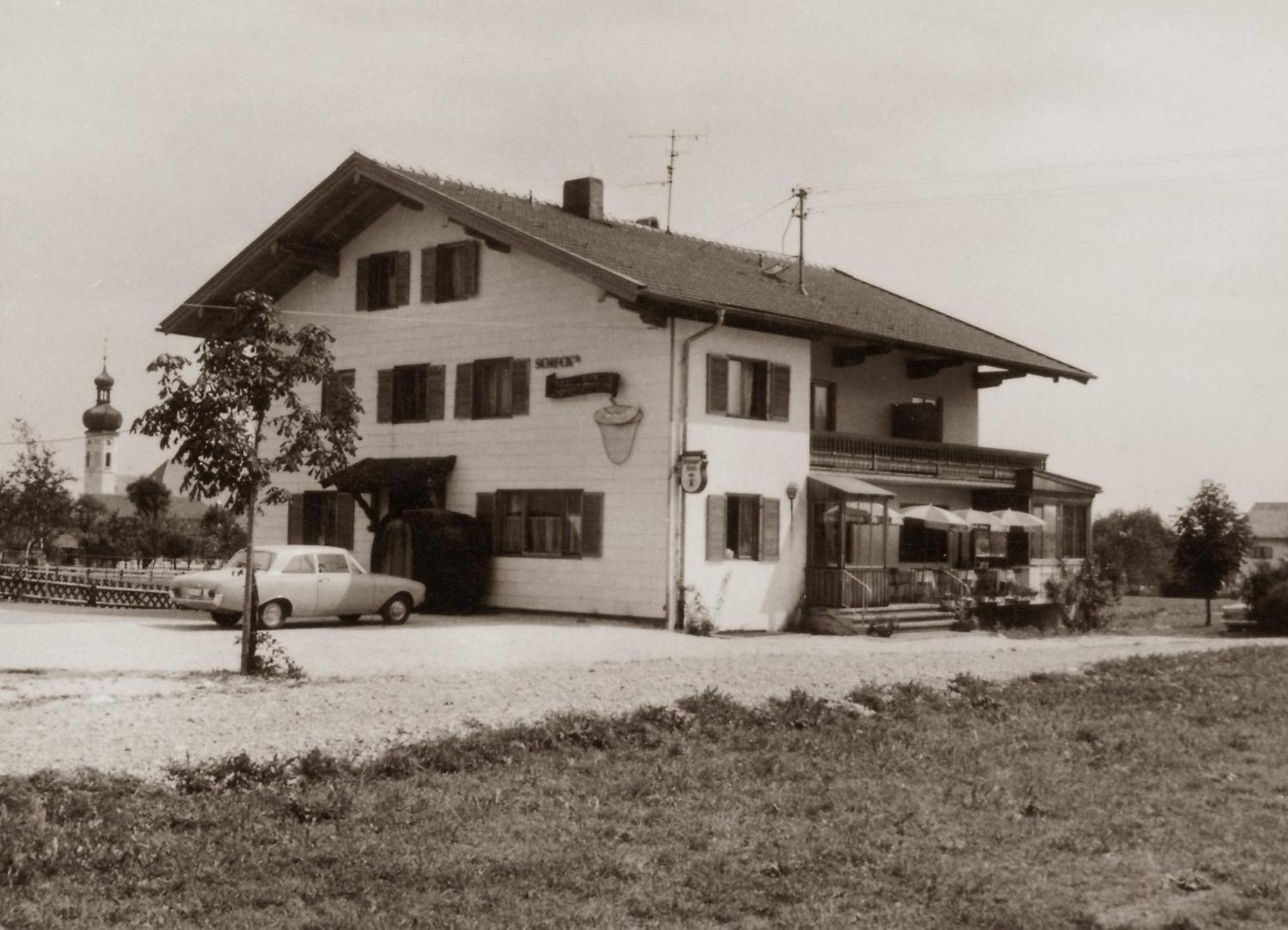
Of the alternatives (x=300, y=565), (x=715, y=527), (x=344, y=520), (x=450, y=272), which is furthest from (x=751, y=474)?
(x=344, y=520)

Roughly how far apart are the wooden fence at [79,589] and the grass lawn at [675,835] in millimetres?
19455

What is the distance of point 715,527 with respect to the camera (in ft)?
84.9

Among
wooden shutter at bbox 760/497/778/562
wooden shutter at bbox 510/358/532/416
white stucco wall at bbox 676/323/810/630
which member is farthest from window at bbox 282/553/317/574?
wooden shutter at bbox 760/497/778/562

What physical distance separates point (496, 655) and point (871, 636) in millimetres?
10398

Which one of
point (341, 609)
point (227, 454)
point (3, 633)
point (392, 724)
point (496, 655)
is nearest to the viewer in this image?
point (392, 724)

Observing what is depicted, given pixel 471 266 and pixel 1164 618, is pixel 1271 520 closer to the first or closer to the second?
pixel 1164 618

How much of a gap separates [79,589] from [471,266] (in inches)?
451

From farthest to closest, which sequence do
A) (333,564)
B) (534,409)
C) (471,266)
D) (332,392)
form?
(471,266) → (534,409) → (333,564) → (332,392)

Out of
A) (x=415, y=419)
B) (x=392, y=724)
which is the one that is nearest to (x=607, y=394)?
(x=415, y=419)

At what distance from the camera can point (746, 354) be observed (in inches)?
1061

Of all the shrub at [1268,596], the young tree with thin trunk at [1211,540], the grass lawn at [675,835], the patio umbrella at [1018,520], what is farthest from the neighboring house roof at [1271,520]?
the grass lawn at [675,835]

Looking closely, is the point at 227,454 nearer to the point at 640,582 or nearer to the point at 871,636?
the point at 640,582

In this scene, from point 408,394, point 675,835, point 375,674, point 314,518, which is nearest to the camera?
point 675,835

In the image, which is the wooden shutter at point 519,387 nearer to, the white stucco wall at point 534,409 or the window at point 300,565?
the white stucco wall at point 534,409
